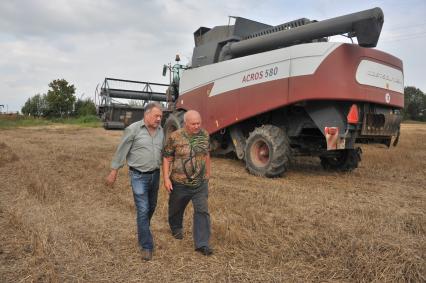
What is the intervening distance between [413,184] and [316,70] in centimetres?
270

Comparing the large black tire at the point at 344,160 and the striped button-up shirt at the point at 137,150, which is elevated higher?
the striped button-up shirt at the point at 137,150

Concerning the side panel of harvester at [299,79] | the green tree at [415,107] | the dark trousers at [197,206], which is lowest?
the dark trousers at [197,206]

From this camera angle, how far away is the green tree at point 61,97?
44031 millimetres

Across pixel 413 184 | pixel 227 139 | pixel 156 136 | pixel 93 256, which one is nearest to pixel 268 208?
pixel 156 136

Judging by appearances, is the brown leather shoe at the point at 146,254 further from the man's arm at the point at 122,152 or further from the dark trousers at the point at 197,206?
the man's arm at the point at 122,152

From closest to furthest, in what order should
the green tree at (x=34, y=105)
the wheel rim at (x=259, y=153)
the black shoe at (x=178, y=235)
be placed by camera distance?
the black shoe at (x=178, y=235) → the wheel rim at (x=259, y=153) → the green tree at (x=34, y=105)

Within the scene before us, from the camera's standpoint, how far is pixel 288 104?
7.29m

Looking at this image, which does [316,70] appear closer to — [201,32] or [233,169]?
[233,169]

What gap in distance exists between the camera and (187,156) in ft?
13.3

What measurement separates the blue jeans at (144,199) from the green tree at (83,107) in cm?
3850

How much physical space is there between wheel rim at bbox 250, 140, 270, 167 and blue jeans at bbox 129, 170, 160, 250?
4206 millimetres

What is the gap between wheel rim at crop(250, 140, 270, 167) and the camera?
8094 millimetres

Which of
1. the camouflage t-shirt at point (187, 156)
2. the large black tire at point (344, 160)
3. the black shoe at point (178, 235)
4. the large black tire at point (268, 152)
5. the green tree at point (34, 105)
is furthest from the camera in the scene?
the green tree at point (34, 105)

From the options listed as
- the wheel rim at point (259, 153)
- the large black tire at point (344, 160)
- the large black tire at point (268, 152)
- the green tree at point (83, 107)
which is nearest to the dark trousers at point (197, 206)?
the large black tire at point (268, 152)
